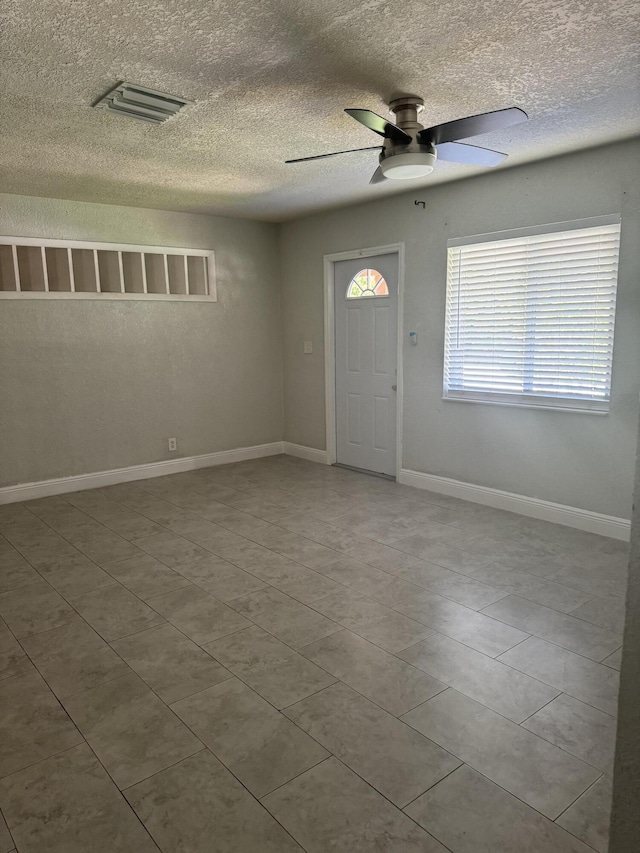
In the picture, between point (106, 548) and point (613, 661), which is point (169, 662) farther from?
point (613, 661)

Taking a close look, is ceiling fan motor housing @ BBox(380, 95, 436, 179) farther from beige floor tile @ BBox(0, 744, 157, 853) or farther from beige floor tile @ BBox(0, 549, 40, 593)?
beige floor tile @ BBox(0, 549, 40, 593)

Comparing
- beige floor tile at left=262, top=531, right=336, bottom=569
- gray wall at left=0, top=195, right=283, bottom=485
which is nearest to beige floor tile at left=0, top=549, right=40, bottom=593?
gray wall at left=0, top=195, right=283, bottom=485

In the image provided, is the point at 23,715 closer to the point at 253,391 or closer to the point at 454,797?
→ the point at 454,797

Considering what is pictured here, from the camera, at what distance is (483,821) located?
5.52 feet

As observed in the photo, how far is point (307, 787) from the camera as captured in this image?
1.82 meters

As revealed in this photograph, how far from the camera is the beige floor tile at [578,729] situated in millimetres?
1958

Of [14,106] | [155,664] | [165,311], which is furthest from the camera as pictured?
[165,311]

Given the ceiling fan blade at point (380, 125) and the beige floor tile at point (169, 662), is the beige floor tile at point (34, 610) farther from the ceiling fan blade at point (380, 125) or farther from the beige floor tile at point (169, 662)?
the ceiling fan blade at point (380, 125)

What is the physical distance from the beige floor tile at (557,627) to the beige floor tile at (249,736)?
1.30 meters

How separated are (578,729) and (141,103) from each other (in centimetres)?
335

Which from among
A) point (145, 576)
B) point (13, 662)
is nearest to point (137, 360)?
point (145, 576)

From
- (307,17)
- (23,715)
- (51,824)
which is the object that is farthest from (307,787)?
(307,17)

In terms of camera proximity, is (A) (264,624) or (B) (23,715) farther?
(A) (264,624)

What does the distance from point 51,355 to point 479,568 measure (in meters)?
3.97
